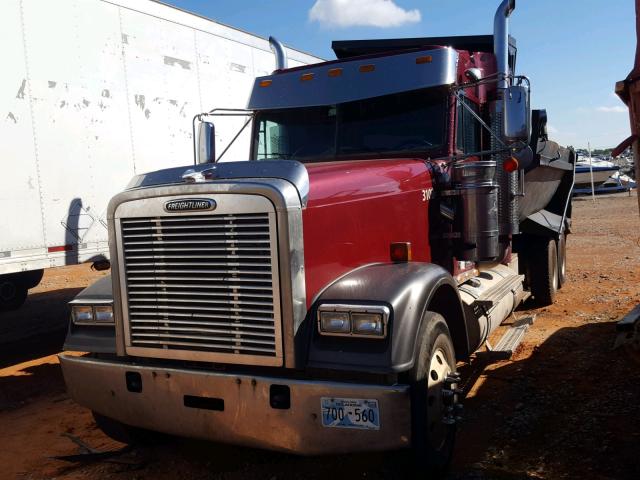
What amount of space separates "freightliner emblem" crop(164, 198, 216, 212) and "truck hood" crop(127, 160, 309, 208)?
4.9 inches

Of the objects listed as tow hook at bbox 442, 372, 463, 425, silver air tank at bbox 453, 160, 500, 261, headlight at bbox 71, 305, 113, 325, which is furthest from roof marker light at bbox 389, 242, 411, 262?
headlight at bbox 71, 305, 113, 325

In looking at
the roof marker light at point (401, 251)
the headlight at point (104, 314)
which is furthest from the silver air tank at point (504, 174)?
the headlight at point (104, 314)

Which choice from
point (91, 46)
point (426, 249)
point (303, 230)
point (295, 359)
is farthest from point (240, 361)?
point (91, 46)

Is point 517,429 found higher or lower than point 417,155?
lower

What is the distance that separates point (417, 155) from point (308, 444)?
8.41 ft

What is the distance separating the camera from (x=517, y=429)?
14.0 feet

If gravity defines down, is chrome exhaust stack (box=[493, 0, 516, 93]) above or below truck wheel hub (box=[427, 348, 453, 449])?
above

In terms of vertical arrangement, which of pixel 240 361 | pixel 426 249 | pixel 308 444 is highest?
pixel 426 249

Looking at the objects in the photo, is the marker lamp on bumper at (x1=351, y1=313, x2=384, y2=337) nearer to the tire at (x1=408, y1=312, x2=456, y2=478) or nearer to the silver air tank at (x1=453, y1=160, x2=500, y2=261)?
the tire at (x1=408, y1=312, x2=456, y2=478)

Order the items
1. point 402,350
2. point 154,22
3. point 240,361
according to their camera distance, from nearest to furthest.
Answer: point 402,350, point 240,361, point 154,22

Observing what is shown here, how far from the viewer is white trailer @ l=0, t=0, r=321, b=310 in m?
5.83

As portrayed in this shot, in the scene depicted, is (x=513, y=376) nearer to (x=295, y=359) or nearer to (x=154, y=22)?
(x=295, y=359)

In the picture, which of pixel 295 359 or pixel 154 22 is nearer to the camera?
pixel 295 359

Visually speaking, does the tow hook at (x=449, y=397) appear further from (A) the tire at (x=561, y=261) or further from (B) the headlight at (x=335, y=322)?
(A) the tire at (x=561, y=261)
